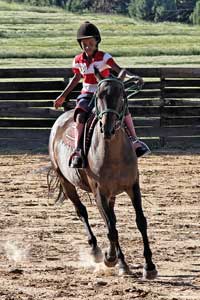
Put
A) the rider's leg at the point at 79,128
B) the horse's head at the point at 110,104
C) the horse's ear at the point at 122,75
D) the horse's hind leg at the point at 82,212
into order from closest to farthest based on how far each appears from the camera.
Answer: the horse's head at the point at 110,104
the horse's ear at the point at 122,75
the rider's leg at the point at 79,128
the horse's hind leg at the point at 82,212

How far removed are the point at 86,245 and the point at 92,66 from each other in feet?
6.24

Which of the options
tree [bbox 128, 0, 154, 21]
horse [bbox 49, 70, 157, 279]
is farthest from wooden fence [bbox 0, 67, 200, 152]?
tree [bbox 128, 0, 154, 21]

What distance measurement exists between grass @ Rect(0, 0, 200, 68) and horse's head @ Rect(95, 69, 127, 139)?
32.6 metres

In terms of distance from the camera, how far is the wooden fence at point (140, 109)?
17656 millimetres

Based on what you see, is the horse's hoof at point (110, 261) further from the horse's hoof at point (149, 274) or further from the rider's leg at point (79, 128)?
the rider's leg at point (79, 128)

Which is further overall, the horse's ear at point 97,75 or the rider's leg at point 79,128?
the rider's leg at point 79,128

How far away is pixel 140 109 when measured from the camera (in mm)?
17656

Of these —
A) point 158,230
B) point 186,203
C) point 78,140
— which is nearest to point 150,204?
point 186,203

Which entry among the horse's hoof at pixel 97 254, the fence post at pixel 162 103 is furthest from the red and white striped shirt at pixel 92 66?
the fence post at pixel 162 103

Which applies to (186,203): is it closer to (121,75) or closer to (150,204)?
(150,204)

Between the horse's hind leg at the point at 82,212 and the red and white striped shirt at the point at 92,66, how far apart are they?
55.2 inches

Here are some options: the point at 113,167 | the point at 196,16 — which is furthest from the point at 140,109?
the point at 196,16

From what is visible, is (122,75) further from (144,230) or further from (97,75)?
(144,230)

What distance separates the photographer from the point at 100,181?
8.34 metres
